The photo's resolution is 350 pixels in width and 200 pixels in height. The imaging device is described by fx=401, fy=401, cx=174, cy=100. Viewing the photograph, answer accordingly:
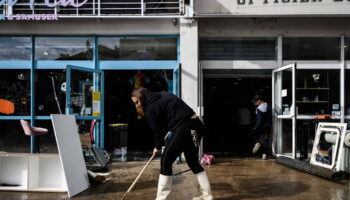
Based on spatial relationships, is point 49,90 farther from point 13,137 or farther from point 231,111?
point 231,111

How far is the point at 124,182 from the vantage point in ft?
22.9

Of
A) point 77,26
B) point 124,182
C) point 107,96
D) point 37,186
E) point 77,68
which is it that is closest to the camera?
point 37,186

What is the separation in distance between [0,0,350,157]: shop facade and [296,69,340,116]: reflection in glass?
2cm

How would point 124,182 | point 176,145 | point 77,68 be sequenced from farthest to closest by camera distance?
point 77,68 → point 124,182 → point 176,145

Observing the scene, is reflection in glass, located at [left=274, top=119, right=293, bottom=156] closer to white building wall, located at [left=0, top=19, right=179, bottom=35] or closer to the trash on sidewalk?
the trash on sidewalk

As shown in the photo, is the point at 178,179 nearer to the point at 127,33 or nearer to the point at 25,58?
the point at 127,33

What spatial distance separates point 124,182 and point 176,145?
2081mm

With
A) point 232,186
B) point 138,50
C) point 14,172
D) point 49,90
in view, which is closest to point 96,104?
point 49,90

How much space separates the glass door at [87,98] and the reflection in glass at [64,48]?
→ 2.19 ft

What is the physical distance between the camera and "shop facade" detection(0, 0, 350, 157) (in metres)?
9.77

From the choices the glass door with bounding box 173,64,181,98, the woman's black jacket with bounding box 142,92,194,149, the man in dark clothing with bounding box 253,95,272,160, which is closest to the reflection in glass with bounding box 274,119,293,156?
the man in dark clothing with bounding box 253,95,272,160

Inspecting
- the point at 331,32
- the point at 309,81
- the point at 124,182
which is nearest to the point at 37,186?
the point at 124,182

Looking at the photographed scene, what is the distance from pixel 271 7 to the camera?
9.27 meters

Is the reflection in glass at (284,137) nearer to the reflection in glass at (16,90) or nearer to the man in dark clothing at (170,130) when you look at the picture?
the man in dark clothing at (170,130)
